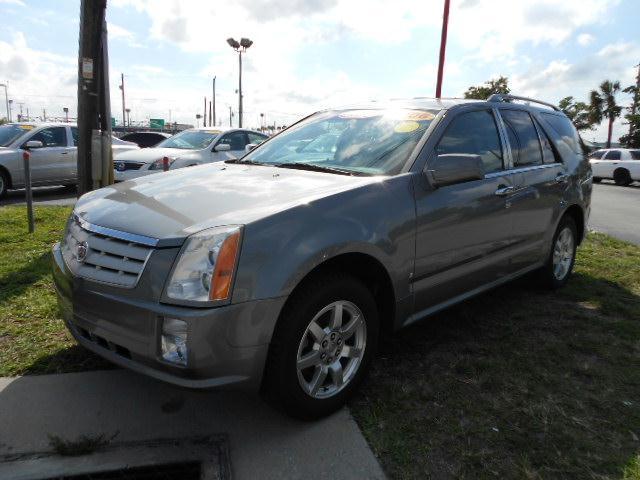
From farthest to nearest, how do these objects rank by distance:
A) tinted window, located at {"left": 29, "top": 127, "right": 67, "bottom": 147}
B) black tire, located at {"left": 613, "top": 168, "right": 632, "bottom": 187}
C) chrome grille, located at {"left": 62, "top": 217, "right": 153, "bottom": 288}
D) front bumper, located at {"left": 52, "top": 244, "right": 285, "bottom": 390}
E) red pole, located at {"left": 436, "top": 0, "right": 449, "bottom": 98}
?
black tire, located at {"left": 613, "top": 168, "right": 632, "bottom": 187}
red pole, located at {"left": 436, "top": 0, "right": 449, "bottom": 98}
tinted window, located at {"left": 29, "top": 127, "right": 67, "bottom": 147}
chrome grille, located at {"left": 62, "top": 217, "right": 153, "bottom": 288}
front bumper, located at {"left": 52, "top": 244, "right": 285, "bottom": 390}

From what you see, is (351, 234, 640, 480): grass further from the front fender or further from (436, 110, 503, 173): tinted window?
(436, 110, 503, 173): tinted window

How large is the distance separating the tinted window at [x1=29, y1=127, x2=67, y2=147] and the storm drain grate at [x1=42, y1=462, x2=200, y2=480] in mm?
9988

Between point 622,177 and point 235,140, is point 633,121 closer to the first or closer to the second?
point 622,177

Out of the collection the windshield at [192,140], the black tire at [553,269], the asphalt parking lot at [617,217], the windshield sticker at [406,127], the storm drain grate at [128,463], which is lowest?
the storm drain grate at [128,463]

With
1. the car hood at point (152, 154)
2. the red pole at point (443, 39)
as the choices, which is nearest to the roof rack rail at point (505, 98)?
the car hood at point (152, 154)

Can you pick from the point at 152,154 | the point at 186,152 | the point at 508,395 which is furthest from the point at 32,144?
the point at 508,395

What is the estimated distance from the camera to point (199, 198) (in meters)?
2.72

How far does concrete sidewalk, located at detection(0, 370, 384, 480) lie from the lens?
235 cm

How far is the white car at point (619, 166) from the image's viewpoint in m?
21.6

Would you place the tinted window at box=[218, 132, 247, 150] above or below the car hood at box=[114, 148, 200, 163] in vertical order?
above

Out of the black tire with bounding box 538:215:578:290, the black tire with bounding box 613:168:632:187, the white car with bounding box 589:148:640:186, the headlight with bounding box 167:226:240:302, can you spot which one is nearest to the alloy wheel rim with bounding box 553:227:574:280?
the black tire with bounding box 538:215:578:290

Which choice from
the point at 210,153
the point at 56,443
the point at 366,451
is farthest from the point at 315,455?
the point at 210,153

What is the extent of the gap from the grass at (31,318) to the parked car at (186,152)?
3.34m

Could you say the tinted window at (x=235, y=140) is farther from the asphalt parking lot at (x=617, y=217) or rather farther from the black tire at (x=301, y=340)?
the black tire at (x=301, y=340)
